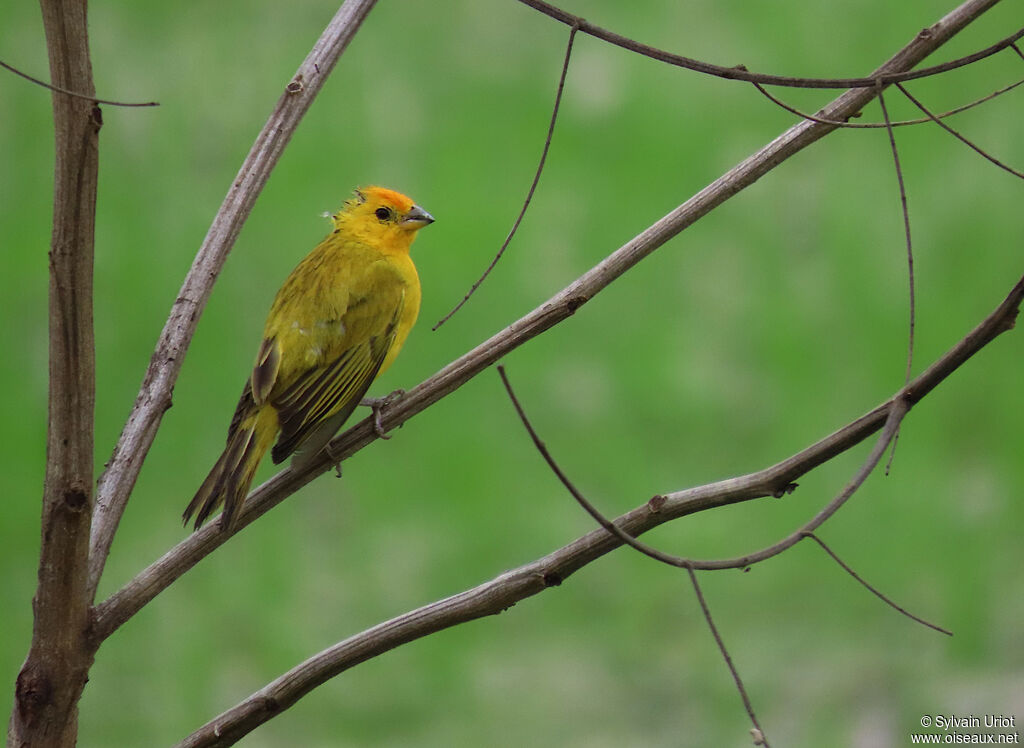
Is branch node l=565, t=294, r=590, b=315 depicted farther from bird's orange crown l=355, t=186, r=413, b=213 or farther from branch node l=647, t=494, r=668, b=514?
bird's orange crown l=355, t=186, r=413, b=213

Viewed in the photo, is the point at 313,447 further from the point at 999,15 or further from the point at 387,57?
the point at 999,15

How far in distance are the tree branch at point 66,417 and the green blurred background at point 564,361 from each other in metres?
2.82

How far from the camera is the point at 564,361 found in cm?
611

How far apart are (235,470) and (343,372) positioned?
68cm

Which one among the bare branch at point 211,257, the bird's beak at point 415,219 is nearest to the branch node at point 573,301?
the bare branch at point 211,257

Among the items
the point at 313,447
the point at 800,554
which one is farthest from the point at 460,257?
the point at 313,447

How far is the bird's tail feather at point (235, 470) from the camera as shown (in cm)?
250

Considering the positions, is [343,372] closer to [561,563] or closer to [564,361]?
[561,563]

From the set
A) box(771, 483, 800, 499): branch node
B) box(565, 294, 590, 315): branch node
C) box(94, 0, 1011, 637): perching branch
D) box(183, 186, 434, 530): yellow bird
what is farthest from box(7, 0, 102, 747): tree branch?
box(771, 483, 800, 499): branch node

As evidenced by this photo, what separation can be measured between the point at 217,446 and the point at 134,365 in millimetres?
549

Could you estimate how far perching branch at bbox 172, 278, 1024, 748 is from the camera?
1917 mm

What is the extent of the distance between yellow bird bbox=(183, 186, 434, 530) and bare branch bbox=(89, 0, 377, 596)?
0.32 metres

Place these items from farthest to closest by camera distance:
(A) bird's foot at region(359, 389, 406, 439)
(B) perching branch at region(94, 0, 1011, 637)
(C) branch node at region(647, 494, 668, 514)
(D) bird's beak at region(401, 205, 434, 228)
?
(D) bird's beak at region(401, 205, 434, 228) → (A) bird's foot at region(359, 389, 406, 439) → (B) perching branch at region(94, 0, 1011, 637) → (C) branch node at region(647, 494, 668, 514)

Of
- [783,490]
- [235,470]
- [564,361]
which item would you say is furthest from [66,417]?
[564,361]
